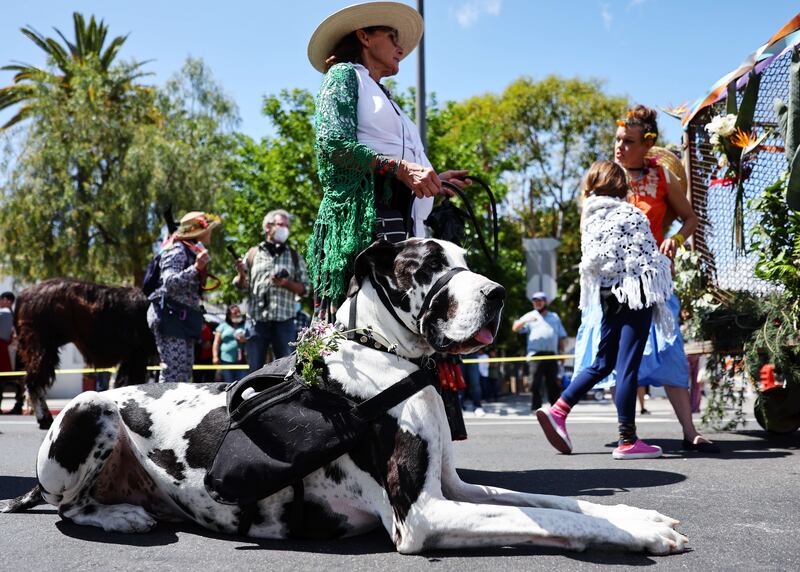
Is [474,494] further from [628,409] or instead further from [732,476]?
[628,409]

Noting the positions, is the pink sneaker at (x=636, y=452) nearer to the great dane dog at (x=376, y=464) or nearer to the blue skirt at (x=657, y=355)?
the blue skirt at (x=657, y=355)

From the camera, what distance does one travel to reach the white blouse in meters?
3.96

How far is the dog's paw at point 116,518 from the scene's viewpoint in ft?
10.6

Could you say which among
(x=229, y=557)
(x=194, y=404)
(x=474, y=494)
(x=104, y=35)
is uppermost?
(x=104, y=35)

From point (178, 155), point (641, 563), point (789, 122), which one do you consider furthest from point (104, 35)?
point (641, 563)

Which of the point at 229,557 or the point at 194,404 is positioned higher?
the point at 194,404

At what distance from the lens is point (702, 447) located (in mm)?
5602

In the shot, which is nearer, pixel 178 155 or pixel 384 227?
pixel 384 227

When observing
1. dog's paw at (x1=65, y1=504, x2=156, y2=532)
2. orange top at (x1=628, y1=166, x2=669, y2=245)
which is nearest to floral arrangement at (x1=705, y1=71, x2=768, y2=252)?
orange top at (x1=628, y1=166, x2=669, y2=245)

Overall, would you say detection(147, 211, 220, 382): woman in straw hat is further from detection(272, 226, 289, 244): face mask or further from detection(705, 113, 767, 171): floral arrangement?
detection(705, 113, 767, 171): floral arrangement

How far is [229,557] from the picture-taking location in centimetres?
287

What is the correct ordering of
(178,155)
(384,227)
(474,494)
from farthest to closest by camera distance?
(178,155)
(384,227)
(474,494)

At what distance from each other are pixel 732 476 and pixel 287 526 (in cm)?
274

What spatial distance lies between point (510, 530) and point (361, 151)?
194 centimetres
